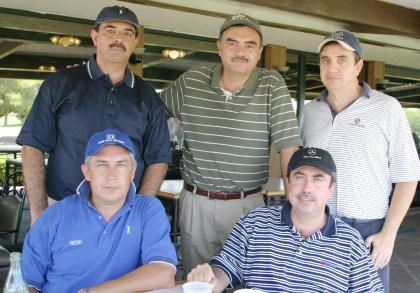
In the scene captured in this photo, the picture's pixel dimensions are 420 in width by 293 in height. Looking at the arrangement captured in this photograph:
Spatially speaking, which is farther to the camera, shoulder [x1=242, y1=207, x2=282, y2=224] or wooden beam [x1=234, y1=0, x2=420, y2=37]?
wooden beam [x1=234, y1=0, x2=420, y2=37]

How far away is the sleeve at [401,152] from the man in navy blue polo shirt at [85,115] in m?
1.10

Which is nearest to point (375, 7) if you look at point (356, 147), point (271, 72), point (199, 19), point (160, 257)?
point (199, 19)

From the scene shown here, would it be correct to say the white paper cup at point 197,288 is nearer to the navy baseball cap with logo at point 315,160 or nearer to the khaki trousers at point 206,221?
the navy baseball cap with logo at point 315,160

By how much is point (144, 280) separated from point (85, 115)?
0.87 metres

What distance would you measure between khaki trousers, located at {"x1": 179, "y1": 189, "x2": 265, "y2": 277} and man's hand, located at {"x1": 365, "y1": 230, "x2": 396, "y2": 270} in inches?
24.8

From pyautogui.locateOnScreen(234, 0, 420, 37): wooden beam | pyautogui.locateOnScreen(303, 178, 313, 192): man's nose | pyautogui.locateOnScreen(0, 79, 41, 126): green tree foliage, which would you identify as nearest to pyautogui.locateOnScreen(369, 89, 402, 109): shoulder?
pyautogui.locateOnScreen(303, 178, 313, 192): man's nose

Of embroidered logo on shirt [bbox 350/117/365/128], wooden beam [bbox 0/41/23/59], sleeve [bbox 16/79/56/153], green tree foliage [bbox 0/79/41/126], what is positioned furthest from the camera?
green tree foliage [bbox 0/79/41/126]

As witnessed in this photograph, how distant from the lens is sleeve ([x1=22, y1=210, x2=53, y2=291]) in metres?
1.91

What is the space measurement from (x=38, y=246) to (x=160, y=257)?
1.55 ft

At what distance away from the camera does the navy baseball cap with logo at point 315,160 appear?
2002 mm

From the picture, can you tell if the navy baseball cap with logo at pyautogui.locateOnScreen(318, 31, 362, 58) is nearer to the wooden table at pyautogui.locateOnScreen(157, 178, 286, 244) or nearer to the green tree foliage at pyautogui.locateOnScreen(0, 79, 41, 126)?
the wooden table at pyautogui.locateOnScreen(157, 178, 286, 244)

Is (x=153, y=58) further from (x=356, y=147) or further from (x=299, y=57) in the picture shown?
(x=356, y=147)

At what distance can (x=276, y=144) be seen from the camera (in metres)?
2.35

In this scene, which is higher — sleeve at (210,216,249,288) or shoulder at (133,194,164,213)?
shoulder at (133,194,164,213)
